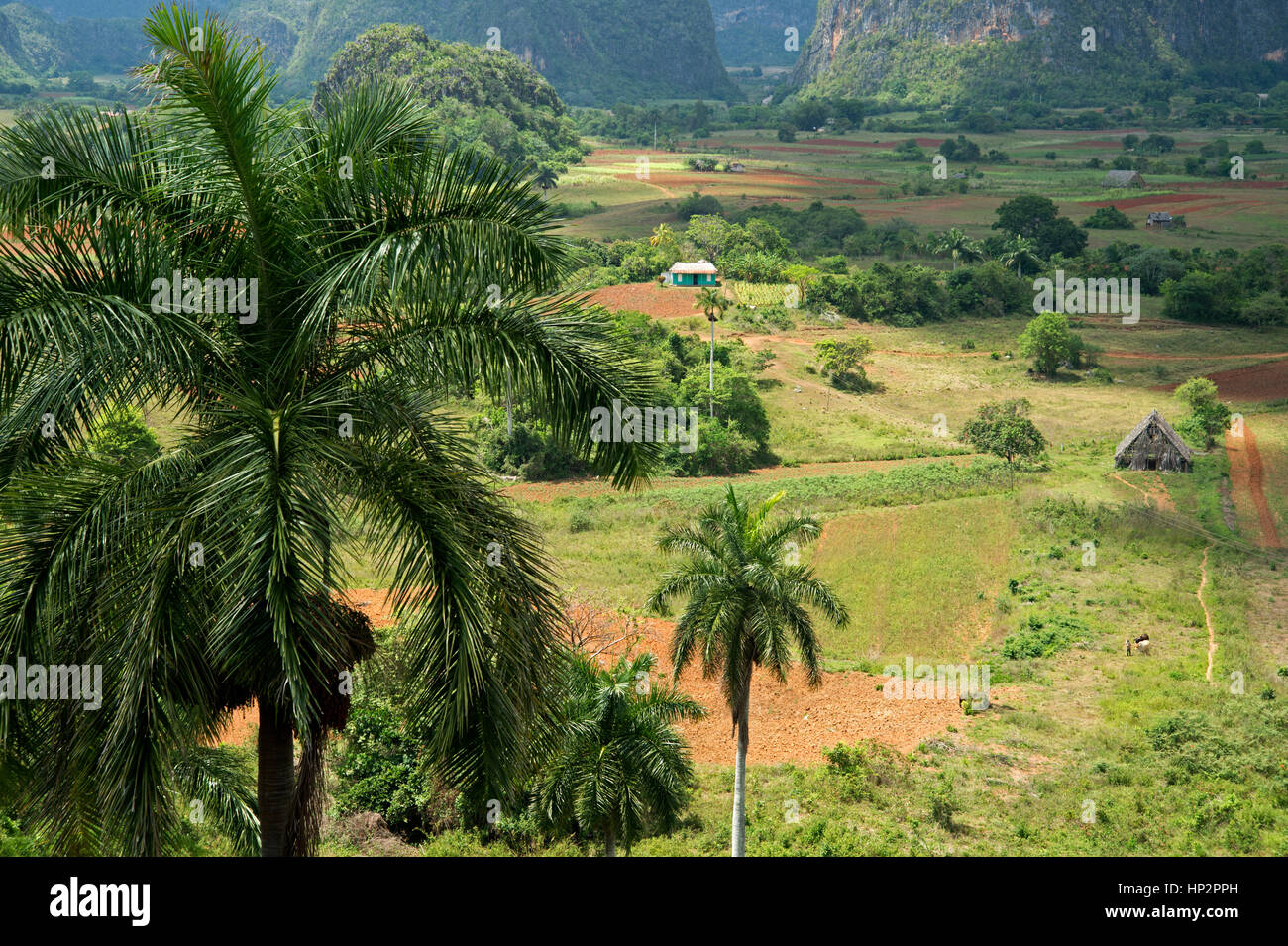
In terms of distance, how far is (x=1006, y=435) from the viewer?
34.0m

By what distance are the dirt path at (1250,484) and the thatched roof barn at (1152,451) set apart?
1.56 m

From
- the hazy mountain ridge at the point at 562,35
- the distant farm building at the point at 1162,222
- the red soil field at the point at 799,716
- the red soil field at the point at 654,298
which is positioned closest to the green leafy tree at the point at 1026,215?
the distant farm building at the point at 1162,222

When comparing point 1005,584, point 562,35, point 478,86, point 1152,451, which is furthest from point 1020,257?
point 562,35

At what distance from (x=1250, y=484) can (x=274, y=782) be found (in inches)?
1283

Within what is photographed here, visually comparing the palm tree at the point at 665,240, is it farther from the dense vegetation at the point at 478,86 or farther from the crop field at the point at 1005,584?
the dense vegetation at the point at 478,86

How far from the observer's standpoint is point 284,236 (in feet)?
20.9

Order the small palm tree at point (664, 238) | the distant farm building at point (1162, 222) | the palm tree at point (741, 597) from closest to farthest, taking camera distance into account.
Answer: the palm tree at point (741, 597) < the small palm tree at point (664, 238) < the distant farm building at point (1162, 222)

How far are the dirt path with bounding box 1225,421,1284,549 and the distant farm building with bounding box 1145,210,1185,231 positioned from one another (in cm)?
3512

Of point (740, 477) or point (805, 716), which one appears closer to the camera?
point (805, 716)

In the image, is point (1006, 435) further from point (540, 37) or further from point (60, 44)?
point (60, 44)

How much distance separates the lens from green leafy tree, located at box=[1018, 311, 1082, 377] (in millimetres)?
44344

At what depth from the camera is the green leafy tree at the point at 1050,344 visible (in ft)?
145

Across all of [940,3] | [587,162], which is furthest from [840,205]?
[940,3]

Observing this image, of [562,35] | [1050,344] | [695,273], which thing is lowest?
[1050,344]
